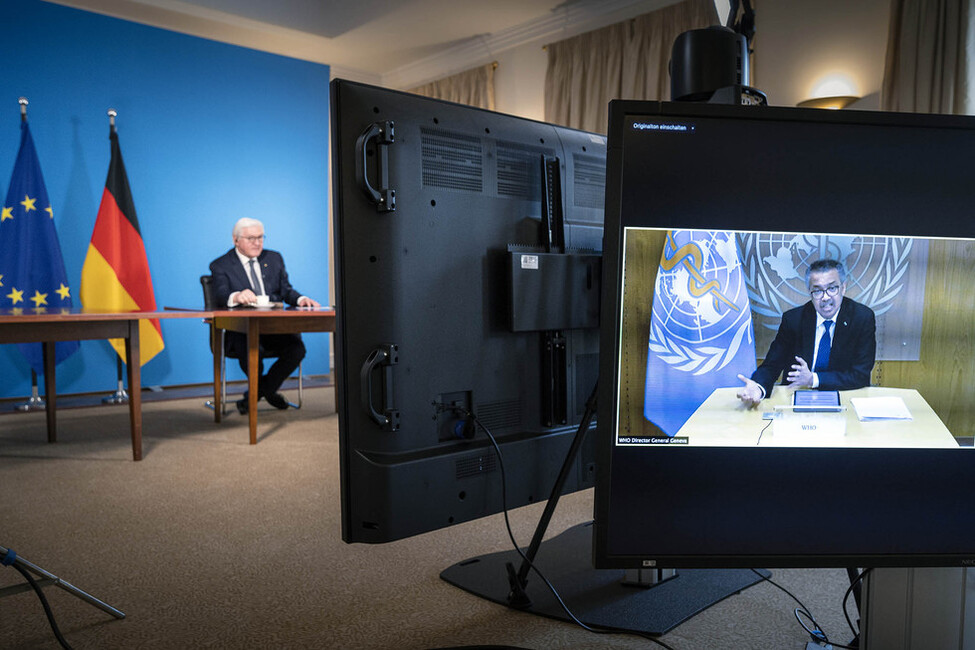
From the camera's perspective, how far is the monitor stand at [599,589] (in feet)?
4.91

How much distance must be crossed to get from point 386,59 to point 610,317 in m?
6.63

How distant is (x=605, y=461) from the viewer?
689 mm

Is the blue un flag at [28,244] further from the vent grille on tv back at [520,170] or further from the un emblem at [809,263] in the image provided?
the un emblem at [809,263]

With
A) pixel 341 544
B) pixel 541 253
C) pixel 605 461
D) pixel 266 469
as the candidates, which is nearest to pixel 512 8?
pixel 266 469

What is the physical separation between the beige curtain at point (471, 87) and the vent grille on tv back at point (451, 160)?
530cm

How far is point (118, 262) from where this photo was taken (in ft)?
15.1

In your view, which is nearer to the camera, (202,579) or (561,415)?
(561,415)

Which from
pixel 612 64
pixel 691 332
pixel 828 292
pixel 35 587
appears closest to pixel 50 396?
pixel 35 587

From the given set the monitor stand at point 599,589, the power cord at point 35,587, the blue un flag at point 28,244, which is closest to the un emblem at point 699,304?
the monitor stand at point 599,589

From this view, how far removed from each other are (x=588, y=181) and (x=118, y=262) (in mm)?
4476

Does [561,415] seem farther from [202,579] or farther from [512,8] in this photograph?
[512,8]

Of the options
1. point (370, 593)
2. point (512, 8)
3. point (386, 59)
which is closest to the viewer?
point (370, 593)

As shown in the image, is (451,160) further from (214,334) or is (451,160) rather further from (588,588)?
(214,334)

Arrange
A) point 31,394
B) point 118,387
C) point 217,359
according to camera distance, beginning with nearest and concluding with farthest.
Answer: point 217,359
point 31,394
point 118,387
